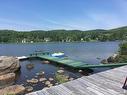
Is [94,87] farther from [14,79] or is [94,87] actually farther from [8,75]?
[14,79]

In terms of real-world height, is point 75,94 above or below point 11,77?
above

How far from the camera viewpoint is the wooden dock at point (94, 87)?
8.06m

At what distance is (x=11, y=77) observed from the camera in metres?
22.3

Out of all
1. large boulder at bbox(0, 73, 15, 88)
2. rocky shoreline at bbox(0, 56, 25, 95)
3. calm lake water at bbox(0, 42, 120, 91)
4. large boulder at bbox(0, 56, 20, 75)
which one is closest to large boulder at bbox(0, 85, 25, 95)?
rocky shoreline at bbox(0, 56, 25, 95)

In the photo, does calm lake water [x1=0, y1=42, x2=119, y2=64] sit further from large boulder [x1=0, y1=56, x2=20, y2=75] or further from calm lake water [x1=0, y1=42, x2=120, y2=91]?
large boulder [x1=0, y1=56, x2=20, y2=75]

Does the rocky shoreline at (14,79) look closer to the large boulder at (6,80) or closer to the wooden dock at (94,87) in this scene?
the large boulder at (6,80)

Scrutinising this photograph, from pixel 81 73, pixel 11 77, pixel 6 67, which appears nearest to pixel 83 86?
pixel 11 77

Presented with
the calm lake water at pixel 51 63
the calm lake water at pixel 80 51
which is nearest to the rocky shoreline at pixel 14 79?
the calm lake water at pixel 51 63

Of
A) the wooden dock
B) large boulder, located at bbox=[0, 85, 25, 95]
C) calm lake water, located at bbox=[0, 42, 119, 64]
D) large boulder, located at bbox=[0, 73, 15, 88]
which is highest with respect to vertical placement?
the wooden dock

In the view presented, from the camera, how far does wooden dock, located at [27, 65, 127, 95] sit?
26.5 ft

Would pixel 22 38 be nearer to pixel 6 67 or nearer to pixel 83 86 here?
pixel 6 67

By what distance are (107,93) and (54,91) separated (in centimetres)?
215

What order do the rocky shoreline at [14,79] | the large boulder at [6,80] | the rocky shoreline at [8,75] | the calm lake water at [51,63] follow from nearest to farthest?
the rocky shoreline at [14,79] → the rocky shoreline at [8,75] → the large boulder at [6,80] → the calm lake water at [51,63]

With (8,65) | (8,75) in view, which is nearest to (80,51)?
(8,65)
